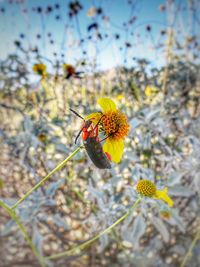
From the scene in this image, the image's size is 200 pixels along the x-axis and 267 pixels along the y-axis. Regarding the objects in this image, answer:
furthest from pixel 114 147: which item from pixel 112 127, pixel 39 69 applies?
pixel 39 69

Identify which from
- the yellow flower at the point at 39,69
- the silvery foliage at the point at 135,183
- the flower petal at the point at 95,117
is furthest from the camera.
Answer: the yellow flower at the point at 39,69

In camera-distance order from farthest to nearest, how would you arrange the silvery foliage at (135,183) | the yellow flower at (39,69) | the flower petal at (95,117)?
the yellow flower at (39,69), the silvery foliage at (135,183), the flower petal at (95,117)

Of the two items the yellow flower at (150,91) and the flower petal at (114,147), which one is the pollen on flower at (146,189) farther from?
the yellow flower at (150,91)

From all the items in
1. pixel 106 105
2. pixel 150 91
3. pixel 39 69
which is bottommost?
pixel 106 105

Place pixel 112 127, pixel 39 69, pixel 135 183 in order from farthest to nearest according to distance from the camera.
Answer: pixel 39 69 < pixel 135 183 < pixel 112 127

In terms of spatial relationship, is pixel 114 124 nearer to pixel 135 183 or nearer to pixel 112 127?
pixel 112 127

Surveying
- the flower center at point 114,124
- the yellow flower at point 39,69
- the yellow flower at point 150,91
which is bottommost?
the flower center at point 114,124

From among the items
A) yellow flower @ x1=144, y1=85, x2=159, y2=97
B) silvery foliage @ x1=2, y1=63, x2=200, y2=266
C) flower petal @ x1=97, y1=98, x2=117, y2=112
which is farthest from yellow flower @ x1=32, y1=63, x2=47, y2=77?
flower petal @ x1=97, y1=98, x2=117, y2=112

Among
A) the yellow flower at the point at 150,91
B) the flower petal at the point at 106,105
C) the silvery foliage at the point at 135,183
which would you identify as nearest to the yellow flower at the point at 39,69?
the silvery foliage at the point at 135,183

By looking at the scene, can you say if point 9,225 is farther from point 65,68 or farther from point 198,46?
point 198,46
